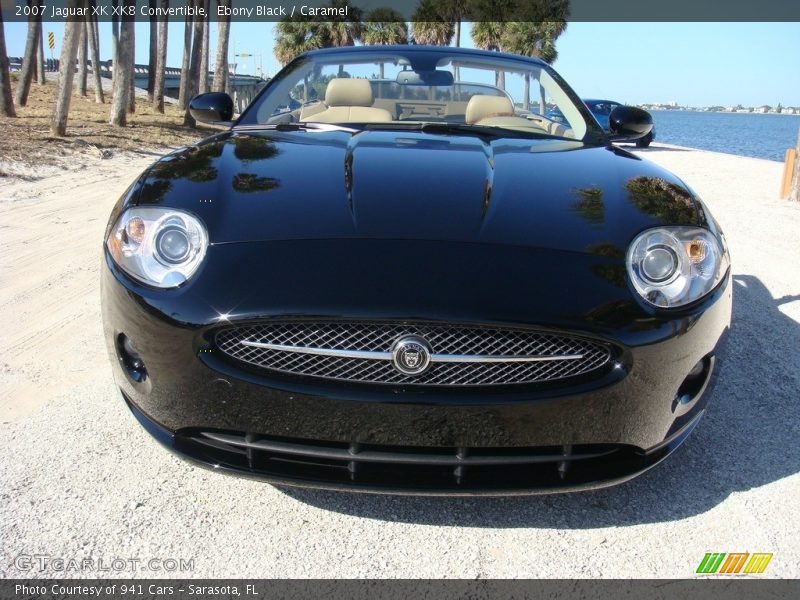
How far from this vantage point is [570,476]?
1897mm

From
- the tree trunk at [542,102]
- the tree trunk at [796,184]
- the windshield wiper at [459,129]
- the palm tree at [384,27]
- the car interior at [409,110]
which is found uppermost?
the palm tree at [384,27]

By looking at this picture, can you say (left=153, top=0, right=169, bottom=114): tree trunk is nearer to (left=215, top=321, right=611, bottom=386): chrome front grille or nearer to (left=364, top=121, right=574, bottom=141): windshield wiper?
(left=364, top=121, right=574, bottom=141): windshield wiper

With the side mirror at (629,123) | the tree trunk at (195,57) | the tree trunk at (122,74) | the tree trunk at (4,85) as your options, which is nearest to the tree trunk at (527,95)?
the side mirror at (629,123)

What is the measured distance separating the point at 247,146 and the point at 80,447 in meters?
1.19

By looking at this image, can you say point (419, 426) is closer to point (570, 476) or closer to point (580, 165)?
point (570, 476)

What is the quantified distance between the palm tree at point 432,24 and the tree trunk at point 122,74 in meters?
31.7

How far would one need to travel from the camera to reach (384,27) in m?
48.1

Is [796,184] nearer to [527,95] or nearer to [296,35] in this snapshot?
[527,95]

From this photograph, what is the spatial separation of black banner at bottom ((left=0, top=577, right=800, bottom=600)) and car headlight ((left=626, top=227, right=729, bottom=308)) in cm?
73

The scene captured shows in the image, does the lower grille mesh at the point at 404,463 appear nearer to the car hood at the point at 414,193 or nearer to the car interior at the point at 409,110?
→ the car hood at the point at 414,193

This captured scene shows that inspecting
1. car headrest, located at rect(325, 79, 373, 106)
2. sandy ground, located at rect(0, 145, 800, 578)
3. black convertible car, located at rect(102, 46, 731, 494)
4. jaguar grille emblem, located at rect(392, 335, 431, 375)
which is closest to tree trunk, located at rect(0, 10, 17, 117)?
car headrest, located at rect(325, 79, 373, 106)

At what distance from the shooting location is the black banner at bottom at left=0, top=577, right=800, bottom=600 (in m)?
1.75

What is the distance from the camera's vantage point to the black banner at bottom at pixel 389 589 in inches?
68.8

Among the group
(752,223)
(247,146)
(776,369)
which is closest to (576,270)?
(247,146)
